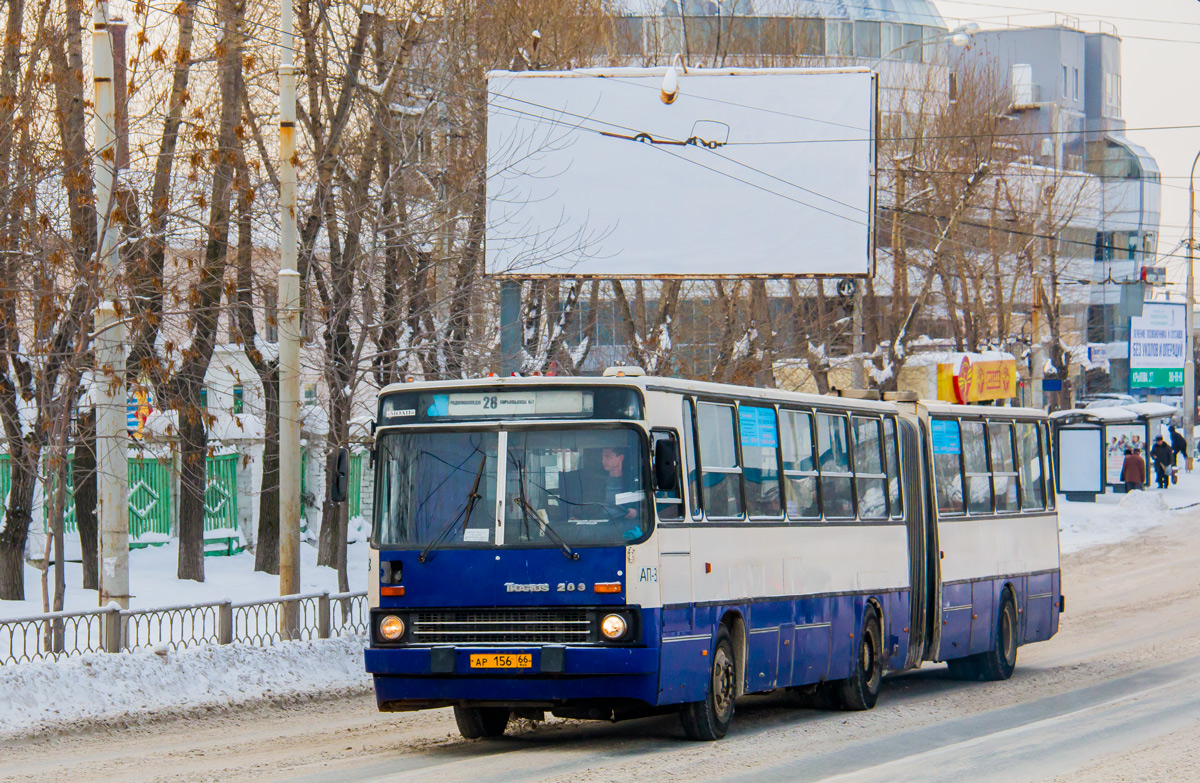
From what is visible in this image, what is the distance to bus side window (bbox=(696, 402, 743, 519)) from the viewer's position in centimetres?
1134

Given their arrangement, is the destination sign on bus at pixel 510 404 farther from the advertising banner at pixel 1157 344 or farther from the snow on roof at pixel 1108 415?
the advertising banner at pixel 1157 344

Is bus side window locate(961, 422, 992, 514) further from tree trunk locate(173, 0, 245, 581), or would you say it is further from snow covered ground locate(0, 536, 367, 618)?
snow covered ground locate(0, 536, 367, 618)

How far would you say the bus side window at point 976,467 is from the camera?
16.5 m

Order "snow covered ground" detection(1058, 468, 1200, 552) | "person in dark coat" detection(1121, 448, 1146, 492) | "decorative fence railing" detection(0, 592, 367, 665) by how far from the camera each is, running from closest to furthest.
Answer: "decorative fence railing" detection(0, 592, 367, 665), "snow covered ground" detection(1058, 468, 1200, 552), "person in dark coat" detection(1121, 448, 1146, 492)

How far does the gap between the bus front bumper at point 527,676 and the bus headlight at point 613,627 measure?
83mm

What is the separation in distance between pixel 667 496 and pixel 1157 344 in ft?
168

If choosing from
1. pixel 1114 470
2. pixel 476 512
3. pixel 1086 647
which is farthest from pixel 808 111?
pixel 1114 470

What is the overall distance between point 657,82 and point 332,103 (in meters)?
5.02

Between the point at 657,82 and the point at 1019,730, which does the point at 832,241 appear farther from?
the point at 1019,730

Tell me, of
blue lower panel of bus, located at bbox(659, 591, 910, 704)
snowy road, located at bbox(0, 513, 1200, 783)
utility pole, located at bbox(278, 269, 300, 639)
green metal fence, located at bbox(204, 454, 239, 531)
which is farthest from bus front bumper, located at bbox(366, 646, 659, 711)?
green metal fence, located at bbox(204, 454, 239, 531)

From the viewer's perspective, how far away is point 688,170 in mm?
24250

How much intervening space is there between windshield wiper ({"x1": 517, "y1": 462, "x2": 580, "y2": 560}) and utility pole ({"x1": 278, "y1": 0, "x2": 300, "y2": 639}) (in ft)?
20.1

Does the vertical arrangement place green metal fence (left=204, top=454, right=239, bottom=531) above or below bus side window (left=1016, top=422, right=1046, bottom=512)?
below

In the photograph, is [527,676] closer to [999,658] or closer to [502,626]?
[502,626]
